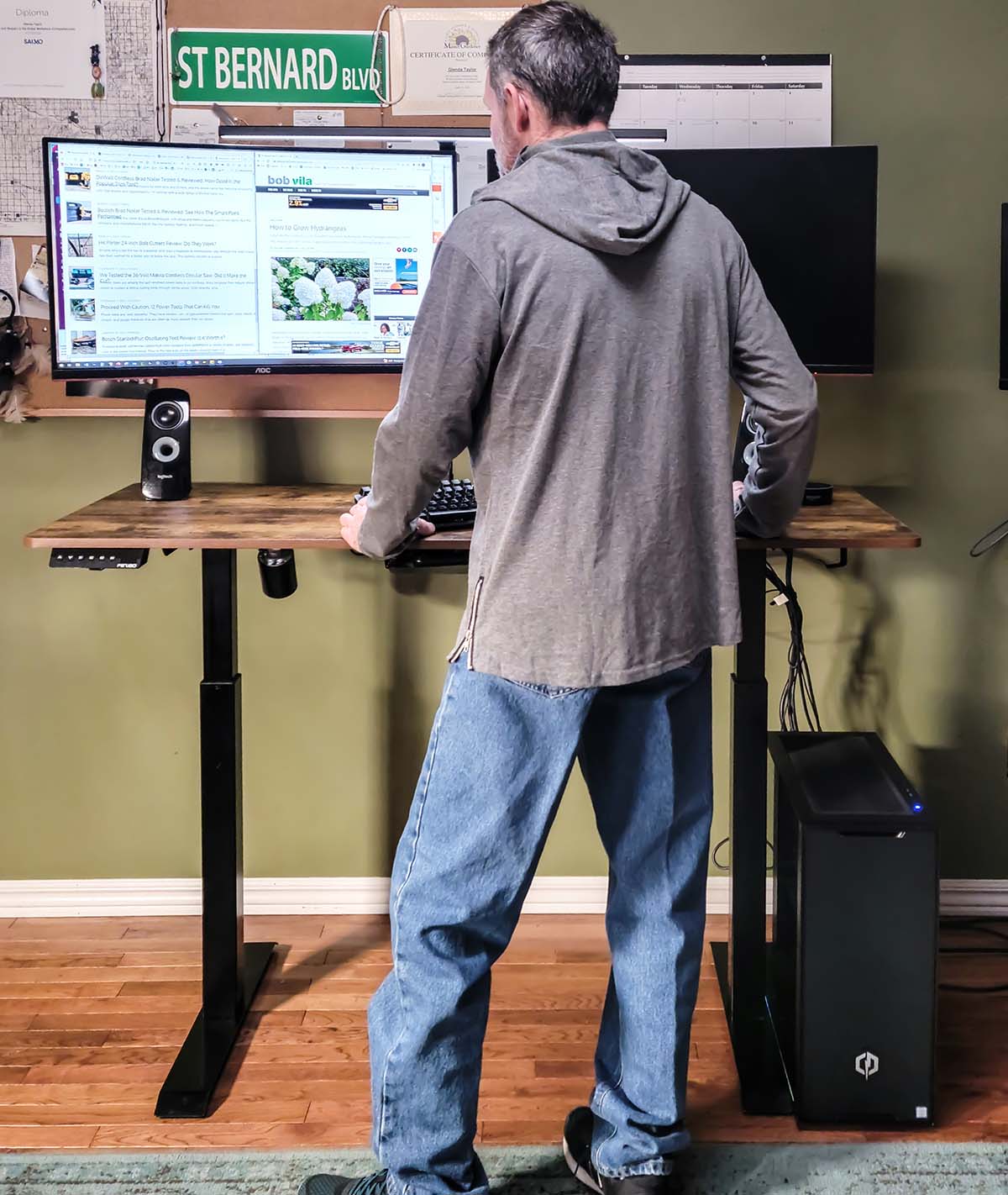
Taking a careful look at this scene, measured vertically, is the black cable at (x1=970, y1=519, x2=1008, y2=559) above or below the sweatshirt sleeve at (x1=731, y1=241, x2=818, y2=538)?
below

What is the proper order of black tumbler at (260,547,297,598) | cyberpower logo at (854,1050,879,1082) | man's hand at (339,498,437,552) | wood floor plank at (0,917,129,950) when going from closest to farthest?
1. man's hand at (339,498,437,552)
2. cyberpower logo at (854,1050,879,1082)
3. black tumbler at (260,547,297,598)
4. wood floor plank at (0,917,129,950)

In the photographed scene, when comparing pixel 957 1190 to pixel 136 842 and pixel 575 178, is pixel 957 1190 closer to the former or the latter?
pixel 575 178

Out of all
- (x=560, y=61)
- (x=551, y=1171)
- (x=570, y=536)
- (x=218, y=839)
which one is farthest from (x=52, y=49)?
(x=551, y=1171)

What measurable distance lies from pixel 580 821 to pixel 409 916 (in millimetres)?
1140

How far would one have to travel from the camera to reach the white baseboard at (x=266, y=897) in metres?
2.63

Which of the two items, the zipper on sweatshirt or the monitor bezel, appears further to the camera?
the monitor bezel

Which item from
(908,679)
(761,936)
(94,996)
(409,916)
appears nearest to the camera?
(409,916)

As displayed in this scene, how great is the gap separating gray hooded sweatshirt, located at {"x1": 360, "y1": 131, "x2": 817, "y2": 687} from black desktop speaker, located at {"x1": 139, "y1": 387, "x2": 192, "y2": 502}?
2.40ft

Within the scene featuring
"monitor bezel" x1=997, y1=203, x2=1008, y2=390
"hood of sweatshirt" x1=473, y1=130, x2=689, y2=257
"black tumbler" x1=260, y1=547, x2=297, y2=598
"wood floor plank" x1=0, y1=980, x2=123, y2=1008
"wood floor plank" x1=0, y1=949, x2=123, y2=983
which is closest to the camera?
"hood of sweatshirt" x1=473, y1=130, x2=689, y2=257

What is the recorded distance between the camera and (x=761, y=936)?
84.1 inches

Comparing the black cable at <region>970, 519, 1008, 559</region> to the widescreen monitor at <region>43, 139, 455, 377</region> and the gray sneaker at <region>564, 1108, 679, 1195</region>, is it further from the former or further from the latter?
the gray sneaker at <region>564, 1108, 679, 1195</region>

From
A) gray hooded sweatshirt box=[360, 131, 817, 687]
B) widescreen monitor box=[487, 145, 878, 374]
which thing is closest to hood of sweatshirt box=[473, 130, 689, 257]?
gray hooded sweatshirt box=[360, 131, 817, 687]

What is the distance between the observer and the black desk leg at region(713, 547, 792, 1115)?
6.50ft

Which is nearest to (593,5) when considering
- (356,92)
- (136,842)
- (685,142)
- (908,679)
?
(685,142)
